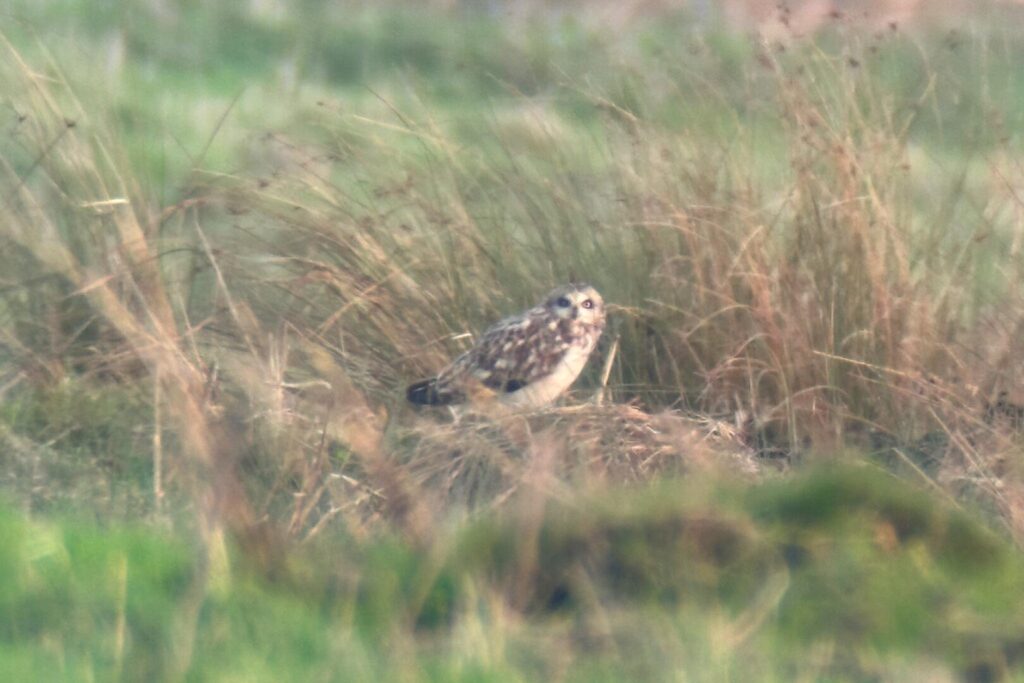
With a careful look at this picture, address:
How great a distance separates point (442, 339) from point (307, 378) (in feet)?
1.54

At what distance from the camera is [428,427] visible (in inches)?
228

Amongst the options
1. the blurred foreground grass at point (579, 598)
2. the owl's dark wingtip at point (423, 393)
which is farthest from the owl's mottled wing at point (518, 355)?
the blurred foreground grass at point (579, 598)

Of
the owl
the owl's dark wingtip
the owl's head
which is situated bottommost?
the owl's dark wingtip

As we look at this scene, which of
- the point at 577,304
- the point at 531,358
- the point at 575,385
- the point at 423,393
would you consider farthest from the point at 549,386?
the point at 575,385

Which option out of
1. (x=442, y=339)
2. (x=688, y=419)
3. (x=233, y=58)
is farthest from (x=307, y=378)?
(x=233, y=58)

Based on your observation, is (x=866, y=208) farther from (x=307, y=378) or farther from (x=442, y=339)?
(x=307, y=378)

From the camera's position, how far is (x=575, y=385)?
6.41m

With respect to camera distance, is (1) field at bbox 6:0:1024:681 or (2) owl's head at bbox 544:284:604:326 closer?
(1) field at bbox 6:0:1024:681

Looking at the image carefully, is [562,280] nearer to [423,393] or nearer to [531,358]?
[531,358]

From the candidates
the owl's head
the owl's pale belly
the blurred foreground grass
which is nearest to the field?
the blurred foreground grass

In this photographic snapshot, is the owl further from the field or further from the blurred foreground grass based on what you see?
the blurred foreground grass

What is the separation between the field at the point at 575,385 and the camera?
407cm

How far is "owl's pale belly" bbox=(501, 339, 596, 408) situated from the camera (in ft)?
19.3

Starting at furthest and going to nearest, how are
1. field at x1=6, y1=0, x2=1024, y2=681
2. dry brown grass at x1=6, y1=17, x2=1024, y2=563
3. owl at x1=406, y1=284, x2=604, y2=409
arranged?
owl at x1=406, y1=284, x2=604, y2=409
dry brown grass at x1=6, y1=17, x2=1024, y2=563
field at x1=6, y1=0, x2=1024, y2=681
